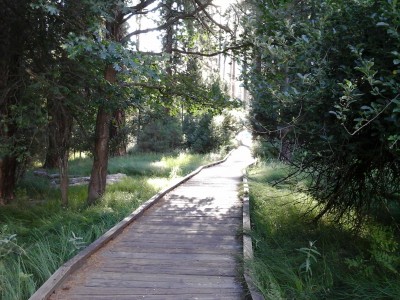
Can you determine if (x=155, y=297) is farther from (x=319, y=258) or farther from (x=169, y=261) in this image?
(x=319, y=258)

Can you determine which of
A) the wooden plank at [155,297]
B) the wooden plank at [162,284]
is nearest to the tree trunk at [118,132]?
the wooden plank at [162,284]

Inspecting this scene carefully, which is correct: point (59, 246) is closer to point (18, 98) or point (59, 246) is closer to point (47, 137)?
point (18, 98)

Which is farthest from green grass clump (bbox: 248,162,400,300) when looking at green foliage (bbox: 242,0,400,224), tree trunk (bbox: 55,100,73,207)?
tree trunk (bbox: 55,100,73,207)

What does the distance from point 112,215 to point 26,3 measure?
4.30m

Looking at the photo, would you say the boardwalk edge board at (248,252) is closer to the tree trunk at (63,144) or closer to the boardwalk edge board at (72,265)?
the boardwalk edge board at (72,265)

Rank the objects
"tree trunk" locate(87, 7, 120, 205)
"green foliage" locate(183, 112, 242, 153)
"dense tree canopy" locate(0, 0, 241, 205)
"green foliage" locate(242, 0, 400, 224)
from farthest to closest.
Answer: "green foliage" locate(183, 112, 242, 153) → "tree trunk" locate(87, 7, 120, 205) → "dense tree canopy" locate(0, 0, 241, 205) → "green foliage" locate(242, 0, 400, 224)

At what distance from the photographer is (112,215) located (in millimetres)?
7676

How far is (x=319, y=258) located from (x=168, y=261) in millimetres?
2056

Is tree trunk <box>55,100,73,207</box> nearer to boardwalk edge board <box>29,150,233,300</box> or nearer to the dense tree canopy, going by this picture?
the dense tree canopy

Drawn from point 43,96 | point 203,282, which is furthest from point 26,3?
point 203,282

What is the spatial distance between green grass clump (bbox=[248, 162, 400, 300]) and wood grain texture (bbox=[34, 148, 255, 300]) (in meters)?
0.37

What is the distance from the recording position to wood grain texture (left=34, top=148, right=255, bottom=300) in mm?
4113

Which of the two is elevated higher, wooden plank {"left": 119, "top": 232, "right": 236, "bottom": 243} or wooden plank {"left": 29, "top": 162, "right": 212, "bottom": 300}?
wooden plank {"left": 29, "top": 162, "right": 212, "bottom": 300}

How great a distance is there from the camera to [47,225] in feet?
24.9
